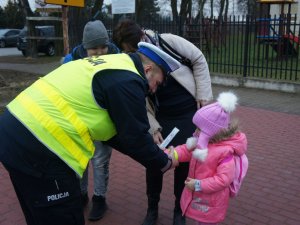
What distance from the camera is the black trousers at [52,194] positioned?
1.90m

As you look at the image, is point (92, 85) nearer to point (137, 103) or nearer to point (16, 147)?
point (137, 103)

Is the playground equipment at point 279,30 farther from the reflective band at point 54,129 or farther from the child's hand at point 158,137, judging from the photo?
the reflective band at point 54,129

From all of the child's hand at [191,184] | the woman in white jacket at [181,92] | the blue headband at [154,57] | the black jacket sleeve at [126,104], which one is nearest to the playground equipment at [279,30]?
the woman in white jacket at [181,92]

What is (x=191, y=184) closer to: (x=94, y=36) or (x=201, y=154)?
(x=201, y=154)

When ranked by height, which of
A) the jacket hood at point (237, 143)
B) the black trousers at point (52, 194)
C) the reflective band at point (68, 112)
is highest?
the reflective band at point (68, 112)

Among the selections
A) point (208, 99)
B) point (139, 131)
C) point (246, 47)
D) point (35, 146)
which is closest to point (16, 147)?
point (35, 146)

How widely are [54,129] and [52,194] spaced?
34cm

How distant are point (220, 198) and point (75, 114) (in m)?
1.21

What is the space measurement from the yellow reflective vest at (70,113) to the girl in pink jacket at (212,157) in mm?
673

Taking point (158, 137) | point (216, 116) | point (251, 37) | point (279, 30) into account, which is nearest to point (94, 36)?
point (158, 137)

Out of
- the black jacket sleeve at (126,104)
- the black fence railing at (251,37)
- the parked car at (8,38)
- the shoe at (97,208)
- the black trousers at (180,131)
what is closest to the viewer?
the black jacket sleeve at (126,104)

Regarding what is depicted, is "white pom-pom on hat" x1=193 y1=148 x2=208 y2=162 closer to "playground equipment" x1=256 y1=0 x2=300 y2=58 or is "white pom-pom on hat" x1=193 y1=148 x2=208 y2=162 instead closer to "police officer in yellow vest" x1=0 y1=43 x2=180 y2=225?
"police officer in yellow vest" x1=0 y1=43 x2=180 y2=225

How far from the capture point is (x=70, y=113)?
5.98 feet

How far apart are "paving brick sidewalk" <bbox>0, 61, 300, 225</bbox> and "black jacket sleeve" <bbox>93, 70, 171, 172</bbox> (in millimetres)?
1652
